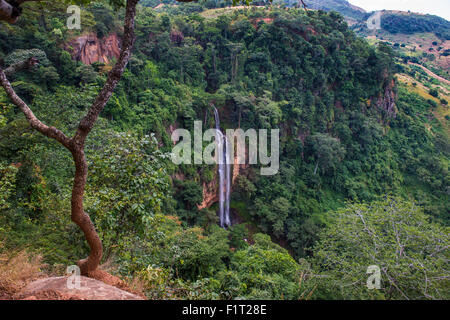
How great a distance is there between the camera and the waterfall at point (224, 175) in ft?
62.0

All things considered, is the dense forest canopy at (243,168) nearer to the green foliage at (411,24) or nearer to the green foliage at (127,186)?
the green foliage at (127,186)

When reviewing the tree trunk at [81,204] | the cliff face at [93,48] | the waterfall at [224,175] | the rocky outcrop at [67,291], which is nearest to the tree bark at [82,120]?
the tree trunk at [81,204]

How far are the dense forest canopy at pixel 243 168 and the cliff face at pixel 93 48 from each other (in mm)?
318

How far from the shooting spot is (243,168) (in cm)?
2036

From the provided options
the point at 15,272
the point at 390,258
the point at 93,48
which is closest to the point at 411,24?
the point at 93,48

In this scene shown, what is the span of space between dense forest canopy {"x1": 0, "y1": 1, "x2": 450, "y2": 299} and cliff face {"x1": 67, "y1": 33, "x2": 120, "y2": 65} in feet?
1.04

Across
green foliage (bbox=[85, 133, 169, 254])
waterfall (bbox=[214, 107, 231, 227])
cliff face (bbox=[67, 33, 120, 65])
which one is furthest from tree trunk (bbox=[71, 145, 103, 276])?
waterfall (bbox=[214, 107, 231, 227])

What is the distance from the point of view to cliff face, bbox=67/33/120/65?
1384cm

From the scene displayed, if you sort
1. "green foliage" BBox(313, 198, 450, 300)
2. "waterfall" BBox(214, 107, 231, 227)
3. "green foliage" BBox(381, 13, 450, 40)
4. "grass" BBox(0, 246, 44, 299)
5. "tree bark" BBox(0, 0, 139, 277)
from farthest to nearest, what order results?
"green foliage" BBox(381, 13, 450, 40) → "waterfall" BBox(214, 107, 231, 227) → "green foliage" BBox(313, 198, 450, 300) → "grass" BBox(0, 246, 44, 299) → "tree bark" BBox(0, 0, 139, 277)

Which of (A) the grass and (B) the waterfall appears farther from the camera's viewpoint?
(B) the waterfall

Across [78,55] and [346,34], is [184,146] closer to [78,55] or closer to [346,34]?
[78,55]

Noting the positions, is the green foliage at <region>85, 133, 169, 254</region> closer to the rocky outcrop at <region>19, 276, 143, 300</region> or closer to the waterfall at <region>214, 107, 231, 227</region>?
the rocky outcrop at <region>19, 276, 143, 300</region>

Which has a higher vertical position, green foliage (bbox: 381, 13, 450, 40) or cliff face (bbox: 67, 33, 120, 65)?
green foliage (bbox: 381, 13, 450, 40)

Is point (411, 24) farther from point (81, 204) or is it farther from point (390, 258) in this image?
point (81, 204)
